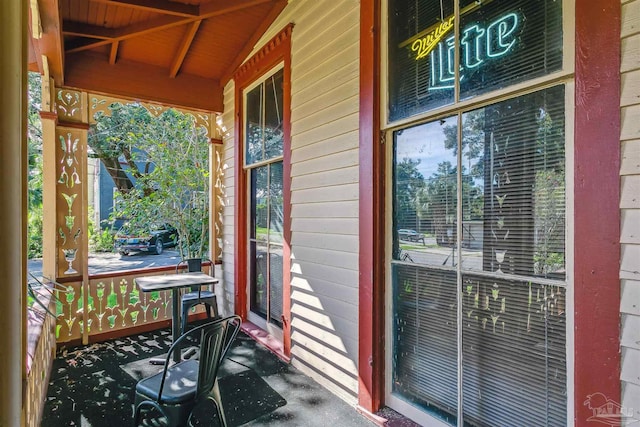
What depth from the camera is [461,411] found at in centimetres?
175

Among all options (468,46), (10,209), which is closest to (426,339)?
(468,46)

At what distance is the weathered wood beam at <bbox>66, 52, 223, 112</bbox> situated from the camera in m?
3.58

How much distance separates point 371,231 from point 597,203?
3.82 feet

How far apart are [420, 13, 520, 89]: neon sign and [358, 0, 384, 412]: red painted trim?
1.06 ft

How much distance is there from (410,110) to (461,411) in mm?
1661

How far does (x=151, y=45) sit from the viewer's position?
364 centimetres

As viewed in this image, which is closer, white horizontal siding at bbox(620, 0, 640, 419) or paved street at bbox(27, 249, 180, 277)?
white horizontal siding at bbox(620, 0, 640, 419)

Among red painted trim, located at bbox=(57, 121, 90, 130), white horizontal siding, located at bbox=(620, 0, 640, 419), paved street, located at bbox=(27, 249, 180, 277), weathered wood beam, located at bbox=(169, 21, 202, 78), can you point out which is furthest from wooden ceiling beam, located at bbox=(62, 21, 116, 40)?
paved street, located at bbox=(27, 249, 180, 277)

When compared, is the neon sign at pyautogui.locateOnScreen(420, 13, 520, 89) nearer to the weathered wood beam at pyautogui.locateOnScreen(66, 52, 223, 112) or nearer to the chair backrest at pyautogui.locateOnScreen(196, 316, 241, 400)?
the chair backrest at pyautogui.locateOnScreen(196, 316, 241, 400)

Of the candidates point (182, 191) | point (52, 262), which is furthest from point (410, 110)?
point (182, 191)

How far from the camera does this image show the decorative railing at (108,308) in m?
3.51

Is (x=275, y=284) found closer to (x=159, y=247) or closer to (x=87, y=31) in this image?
(x=87, y=31)

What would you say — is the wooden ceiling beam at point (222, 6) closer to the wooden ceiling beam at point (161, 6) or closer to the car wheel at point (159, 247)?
the wooden ceiling beam at point (161, 6)

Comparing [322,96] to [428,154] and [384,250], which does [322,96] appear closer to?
[428,154]
